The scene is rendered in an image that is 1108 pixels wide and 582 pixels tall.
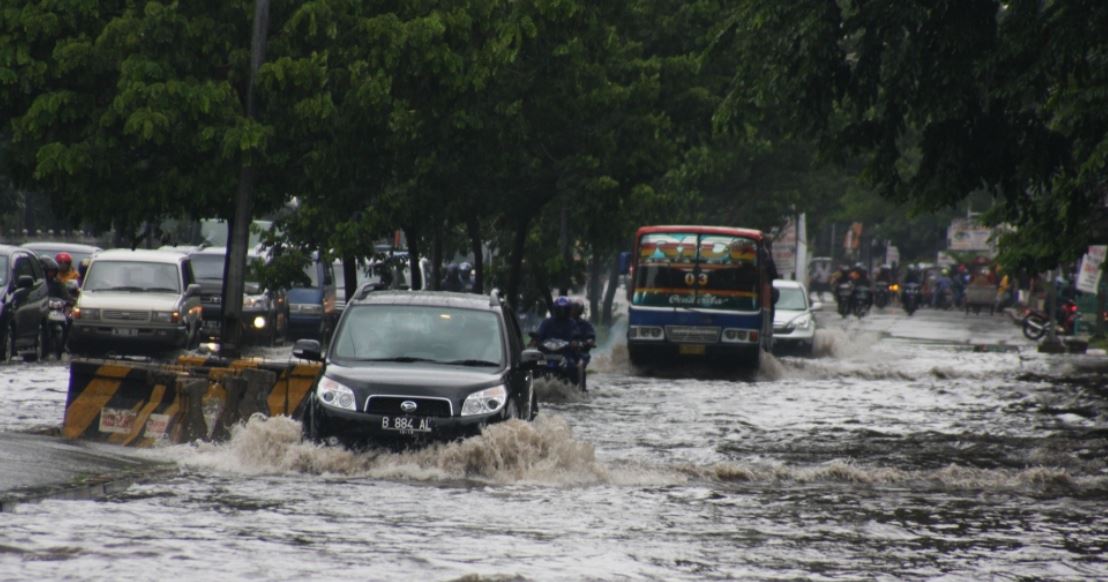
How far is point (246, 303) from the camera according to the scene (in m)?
37.4

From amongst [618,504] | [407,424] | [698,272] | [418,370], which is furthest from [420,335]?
[698,272]

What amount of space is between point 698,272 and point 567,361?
8.57 meters

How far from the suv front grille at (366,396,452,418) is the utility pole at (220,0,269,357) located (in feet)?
22.1

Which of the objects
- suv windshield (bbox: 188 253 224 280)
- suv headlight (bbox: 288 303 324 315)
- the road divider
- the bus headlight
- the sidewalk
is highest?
suv windshield (bbox: 188 253 224 280)

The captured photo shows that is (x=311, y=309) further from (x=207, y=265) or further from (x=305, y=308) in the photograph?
(x=207, y=265)

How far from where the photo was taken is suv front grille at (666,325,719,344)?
110 feet

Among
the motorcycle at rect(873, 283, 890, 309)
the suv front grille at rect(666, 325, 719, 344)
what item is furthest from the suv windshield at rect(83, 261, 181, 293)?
the motorcycle at rect(873, 283, 890, 309)

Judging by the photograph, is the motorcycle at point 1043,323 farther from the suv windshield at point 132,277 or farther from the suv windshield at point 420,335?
the suv windshield at point 420,335

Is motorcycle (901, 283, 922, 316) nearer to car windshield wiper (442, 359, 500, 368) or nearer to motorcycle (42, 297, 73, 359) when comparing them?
motorcycle (42, 297, 73, 359)

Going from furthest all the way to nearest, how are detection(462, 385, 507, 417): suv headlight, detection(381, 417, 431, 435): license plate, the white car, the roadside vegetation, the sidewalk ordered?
the white car
the roadside vegetation
detection(462, 385, 507, 417): suv headlight
detection(381, 417, 431, 435): license plate
the sidewalk

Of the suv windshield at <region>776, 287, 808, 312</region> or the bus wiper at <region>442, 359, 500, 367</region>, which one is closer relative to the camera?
the bus wiper at <region>442, 359, 500, 367</region>

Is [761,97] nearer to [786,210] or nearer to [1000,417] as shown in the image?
[1000,417]

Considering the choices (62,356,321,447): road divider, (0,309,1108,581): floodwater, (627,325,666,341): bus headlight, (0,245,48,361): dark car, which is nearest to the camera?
(0,309,1108,581): floodwater

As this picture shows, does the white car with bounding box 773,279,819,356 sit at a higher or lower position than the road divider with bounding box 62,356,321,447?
higher
